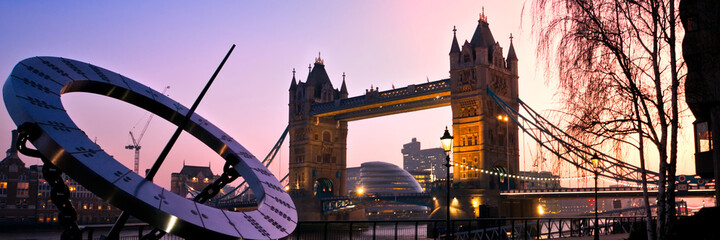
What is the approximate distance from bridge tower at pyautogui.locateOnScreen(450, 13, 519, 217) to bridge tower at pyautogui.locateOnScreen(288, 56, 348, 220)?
23971 millimetres

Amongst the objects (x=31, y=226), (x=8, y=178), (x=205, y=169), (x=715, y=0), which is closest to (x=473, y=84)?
(x=715, y=0)

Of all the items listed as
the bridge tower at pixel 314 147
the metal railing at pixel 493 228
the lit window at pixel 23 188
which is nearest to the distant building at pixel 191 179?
the lit window at pixel 23 188

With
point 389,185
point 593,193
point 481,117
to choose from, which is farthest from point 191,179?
point 593,193

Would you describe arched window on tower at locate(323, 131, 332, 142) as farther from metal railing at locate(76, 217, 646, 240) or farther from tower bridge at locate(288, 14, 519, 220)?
metal railing at locate(76, 217, 646, 240)

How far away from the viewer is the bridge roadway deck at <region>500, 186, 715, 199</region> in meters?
46.1

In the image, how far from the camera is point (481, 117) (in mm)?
59062

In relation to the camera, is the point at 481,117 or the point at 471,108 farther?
the point at 471,108

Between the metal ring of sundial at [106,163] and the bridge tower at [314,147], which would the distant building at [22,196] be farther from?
the metal ring of sundial at [106,163]

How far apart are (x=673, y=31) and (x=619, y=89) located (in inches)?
67.1

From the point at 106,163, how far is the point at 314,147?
74408 mm

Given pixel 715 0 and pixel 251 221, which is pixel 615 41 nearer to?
pixel 715 0

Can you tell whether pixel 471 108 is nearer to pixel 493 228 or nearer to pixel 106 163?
pixel 493 228

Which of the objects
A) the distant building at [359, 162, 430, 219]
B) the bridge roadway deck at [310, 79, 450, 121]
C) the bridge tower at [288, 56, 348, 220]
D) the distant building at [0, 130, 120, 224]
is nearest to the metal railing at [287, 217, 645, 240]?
the bridge roadway deck at [310, 79, 450, 121]

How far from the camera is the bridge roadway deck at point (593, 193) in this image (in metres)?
46.1
